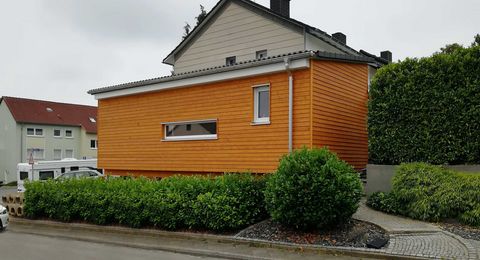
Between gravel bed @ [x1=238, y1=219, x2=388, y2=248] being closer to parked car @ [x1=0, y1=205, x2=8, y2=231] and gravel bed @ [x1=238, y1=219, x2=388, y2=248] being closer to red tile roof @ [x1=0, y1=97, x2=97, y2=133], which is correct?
parked car @ [x1=0, y1=205, x2=8, y2=231]

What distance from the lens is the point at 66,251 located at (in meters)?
9.54

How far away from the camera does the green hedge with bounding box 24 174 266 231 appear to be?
397 inches

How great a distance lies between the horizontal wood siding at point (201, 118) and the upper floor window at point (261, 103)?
6.2 inches

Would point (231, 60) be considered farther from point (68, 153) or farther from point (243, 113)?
point (68, 153)

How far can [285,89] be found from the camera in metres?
12.4

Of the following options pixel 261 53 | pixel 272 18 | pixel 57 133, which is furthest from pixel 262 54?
pixel 57 133

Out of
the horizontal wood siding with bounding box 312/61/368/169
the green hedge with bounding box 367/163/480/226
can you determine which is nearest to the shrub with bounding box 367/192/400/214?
the green hedge with bounding box 367/163/480/226

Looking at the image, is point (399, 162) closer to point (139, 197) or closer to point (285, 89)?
point (285, 89)

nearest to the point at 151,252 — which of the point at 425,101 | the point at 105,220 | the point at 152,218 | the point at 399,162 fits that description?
the point at 152,218

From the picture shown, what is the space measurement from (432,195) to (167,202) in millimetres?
6214

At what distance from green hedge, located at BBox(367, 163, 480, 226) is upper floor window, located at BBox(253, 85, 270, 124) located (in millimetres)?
4034

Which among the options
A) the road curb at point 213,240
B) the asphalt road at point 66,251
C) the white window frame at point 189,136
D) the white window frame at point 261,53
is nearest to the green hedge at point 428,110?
the road curb at point 213,240

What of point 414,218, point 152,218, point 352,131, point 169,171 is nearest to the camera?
point 414,218

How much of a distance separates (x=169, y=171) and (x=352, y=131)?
642cm
